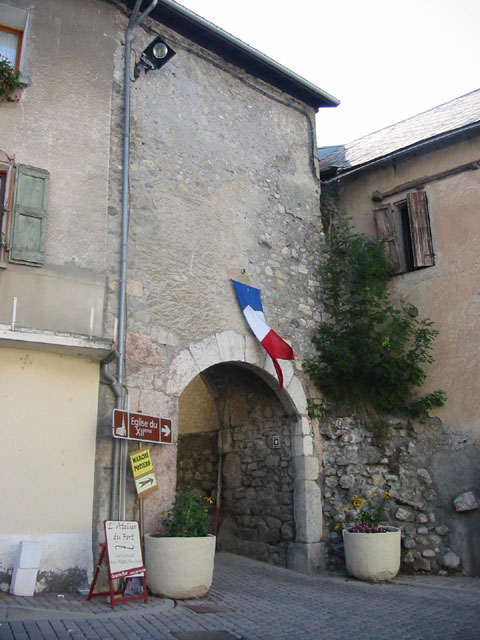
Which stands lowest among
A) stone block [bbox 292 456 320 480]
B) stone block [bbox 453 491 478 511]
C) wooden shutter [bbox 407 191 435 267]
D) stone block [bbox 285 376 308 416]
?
stone block [bbox 453 491 478 511]

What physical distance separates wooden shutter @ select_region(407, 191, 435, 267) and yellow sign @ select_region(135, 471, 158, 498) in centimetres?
495

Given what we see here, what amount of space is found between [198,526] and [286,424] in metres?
2.64

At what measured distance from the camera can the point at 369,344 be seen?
8.49 meters

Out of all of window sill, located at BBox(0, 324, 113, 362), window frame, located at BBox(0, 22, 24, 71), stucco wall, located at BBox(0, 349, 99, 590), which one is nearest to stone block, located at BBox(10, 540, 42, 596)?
stucco wall, located at BBox(0, 349, 99, 590)

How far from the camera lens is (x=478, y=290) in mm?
8445

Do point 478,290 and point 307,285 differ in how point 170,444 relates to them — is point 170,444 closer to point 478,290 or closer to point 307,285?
point 307,285

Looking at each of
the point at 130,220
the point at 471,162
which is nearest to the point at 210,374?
the point at 130,220

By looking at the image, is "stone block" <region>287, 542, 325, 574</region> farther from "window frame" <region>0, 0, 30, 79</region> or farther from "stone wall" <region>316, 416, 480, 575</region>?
"window frame" <region>0, 0, 30, 79</region>

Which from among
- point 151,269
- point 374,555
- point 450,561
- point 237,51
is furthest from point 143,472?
point 237,51

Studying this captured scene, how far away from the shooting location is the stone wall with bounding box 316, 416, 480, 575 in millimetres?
7852

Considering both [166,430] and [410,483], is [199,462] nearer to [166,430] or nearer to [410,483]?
[410,483]

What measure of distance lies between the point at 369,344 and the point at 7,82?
5.36m

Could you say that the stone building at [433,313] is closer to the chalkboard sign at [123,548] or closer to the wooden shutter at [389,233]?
the wooden shutter at [389,233]

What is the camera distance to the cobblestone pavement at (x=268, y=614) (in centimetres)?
464
